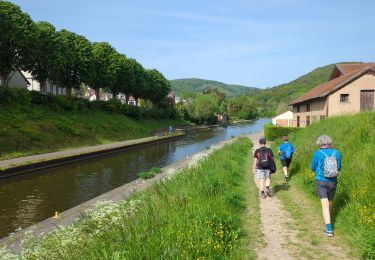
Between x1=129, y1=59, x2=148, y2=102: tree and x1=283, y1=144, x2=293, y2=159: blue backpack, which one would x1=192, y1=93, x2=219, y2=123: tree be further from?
x1=283, y1=144, x2=293, y2=159: blue backpack

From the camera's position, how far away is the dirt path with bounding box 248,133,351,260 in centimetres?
598

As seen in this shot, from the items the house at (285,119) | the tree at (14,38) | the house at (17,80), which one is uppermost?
the tree at (14,38)

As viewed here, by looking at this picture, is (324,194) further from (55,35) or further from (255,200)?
(55,35)

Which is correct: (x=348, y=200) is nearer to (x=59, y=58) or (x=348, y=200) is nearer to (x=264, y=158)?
(x=264, y=158)

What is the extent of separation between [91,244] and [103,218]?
1808 mm

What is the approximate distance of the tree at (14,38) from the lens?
111ft

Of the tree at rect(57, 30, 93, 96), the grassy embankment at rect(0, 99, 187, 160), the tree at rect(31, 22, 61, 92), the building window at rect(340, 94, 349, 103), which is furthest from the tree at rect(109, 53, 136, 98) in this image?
the building window at rect(340, 94, 349, 103)

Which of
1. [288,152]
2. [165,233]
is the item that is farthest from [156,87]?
[165,233]

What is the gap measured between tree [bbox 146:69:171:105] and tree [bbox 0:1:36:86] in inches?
1623

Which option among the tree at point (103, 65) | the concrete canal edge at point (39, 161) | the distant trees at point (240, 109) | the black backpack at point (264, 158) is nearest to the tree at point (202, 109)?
the tree at point (103, 65)

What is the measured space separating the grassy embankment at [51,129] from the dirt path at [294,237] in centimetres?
2157

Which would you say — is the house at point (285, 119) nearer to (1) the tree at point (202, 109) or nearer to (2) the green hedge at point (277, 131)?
(2) the green hedge at point (277, 131)

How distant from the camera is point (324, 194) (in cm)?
714

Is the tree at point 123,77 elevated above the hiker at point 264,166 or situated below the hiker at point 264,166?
above
